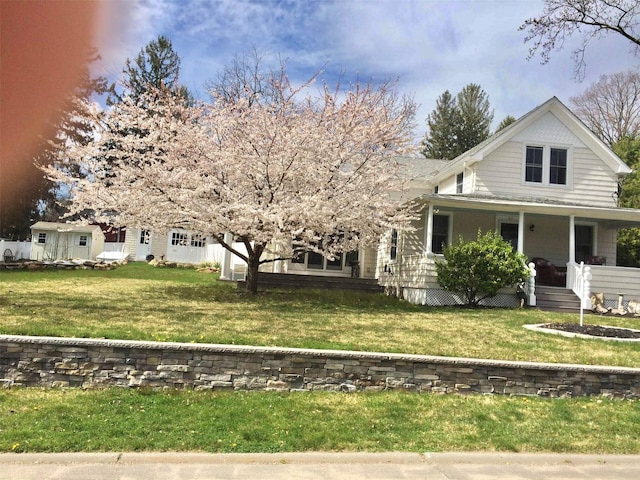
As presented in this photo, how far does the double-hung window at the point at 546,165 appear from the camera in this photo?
54.6 ft

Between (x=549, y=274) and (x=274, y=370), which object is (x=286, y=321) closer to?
(x=274, y=370)

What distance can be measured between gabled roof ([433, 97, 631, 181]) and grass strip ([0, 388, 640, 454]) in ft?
38.9

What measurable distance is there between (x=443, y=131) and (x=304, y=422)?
37.9 meters

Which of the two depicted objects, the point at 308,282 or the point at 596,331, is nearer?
the point at 596,331

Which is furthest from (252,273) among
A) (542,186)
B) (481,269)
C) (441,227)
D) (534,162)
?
(534,162)

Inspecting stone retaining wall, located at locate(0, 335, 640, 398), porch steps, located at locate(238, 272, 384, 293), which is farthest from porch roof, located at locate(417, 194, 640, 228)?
stone retaining wall, located at locate(0, 335, 640, 398)

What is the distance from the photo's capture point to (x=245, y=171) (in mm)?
11297

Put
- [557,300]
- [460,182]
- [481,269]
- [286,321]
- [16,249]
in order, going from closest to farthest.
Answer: [286,321] → [481,269] → [557,300] → [460,182] → [16,249]

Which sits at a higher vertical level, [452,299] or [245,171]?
[245,171]

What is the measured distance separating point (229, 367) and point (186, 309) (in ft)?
14.7

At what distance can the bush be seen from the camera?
1289 cm

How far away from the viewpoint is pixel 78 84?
1.77 metres

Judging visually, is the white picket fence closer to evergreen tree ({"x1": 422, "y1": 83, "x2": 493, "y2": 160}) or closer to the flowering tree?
the flowering tree

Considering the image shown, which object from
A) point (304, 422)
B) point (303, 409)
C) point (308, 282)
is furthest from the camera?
point (308, 282)
